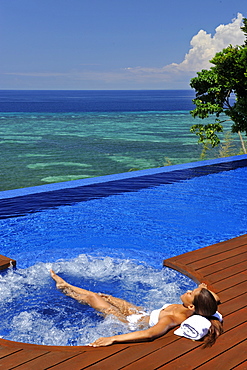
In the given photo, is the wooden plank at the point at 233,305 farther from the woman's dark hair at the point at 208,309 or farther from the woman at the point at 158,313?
the woman's dark hair at the point at 208,309

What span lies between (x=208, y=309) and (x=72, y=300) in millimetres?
1569

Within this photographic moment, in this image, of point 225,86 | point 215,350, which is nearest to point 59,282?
point 215,350

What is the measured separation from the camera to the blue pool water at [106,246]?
12.9 feet

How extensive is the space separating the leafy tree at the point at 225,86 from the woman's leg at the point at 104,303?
9225mm

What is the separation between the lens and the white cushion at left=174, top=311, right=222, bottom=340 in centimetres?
306

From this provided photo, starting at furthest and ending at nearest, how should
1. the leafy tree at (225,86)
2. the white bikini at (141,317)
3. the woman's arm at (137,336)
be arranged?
1. the leafy tree at (225,86)
2. the white bikini at (141,317)
3. the woman's arm at (137,336)

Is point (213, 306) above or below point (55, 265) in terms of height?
above

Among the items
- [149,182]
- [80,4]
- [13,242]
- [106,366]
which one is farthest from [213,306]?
[80,4]

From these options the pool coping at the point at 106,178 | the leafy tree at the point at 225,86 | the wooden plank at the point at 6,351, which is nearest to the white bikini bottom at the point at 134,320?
the wooden plank at the point at 6,351

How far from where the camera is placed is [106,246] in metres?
5.84

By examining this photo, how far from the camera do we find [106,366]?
110 inches

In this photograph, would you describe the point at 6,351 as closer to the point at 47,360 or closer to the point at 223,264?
the point at 47,360

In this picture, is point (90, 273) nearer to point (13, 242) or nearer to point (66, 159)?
point (13, 242)

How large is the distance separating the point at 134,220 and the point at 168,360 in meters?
3.93
